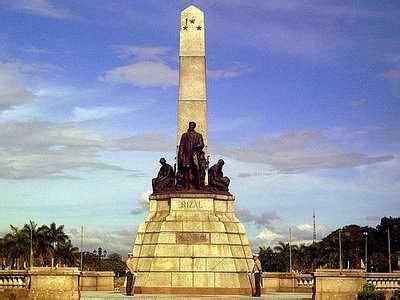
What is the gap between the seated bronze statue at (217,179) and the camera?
3325cm

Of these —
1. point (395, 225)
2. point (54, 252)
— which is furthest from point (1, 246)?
point (395, 225)

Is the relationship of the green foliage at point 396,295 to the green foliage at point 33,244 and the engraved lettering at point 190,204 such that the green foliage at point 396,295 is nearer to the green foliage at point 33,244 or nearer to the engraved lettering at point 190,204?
the engraved lettering at point 190,204

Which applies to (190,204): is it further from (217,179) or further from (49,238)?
(49,238)

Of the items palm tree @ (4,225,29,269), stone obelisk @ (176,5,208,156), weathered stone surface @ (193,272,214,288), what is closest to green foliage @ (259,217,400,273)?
palm tree @ (4,225,29,269)

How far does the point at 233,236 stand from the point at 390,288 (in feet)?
23.5

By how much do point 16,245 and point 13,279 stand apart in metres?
41.7

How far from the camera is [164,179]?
33125 mm

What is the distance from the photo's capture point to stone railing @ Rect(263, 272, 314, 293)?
3538cm

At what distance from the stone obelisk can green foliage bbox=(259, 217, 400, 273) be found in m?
51.5

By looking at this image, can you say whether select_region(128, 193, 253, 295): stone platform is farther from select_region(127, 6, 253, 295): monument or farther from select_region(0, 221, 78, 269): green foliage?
select_region(0, 221, 78, 269): green foliage

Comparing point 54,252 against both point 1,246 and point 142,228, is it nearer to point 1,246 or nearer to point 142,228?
point 1,246

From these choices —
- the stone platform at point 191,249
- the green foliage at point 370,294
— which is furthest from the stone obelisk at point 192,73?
the green foliage at point 370,294

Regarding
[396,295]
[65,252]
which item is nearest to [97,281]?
[396,295]

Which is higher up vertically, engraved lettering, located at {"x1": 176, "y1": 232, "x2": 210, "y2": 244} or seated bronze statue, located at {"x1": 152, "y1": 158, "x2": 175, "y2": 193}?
seated bronze statue, located at {"x1": 152, "y1": 158, "x2": 175, "y2": 193}
